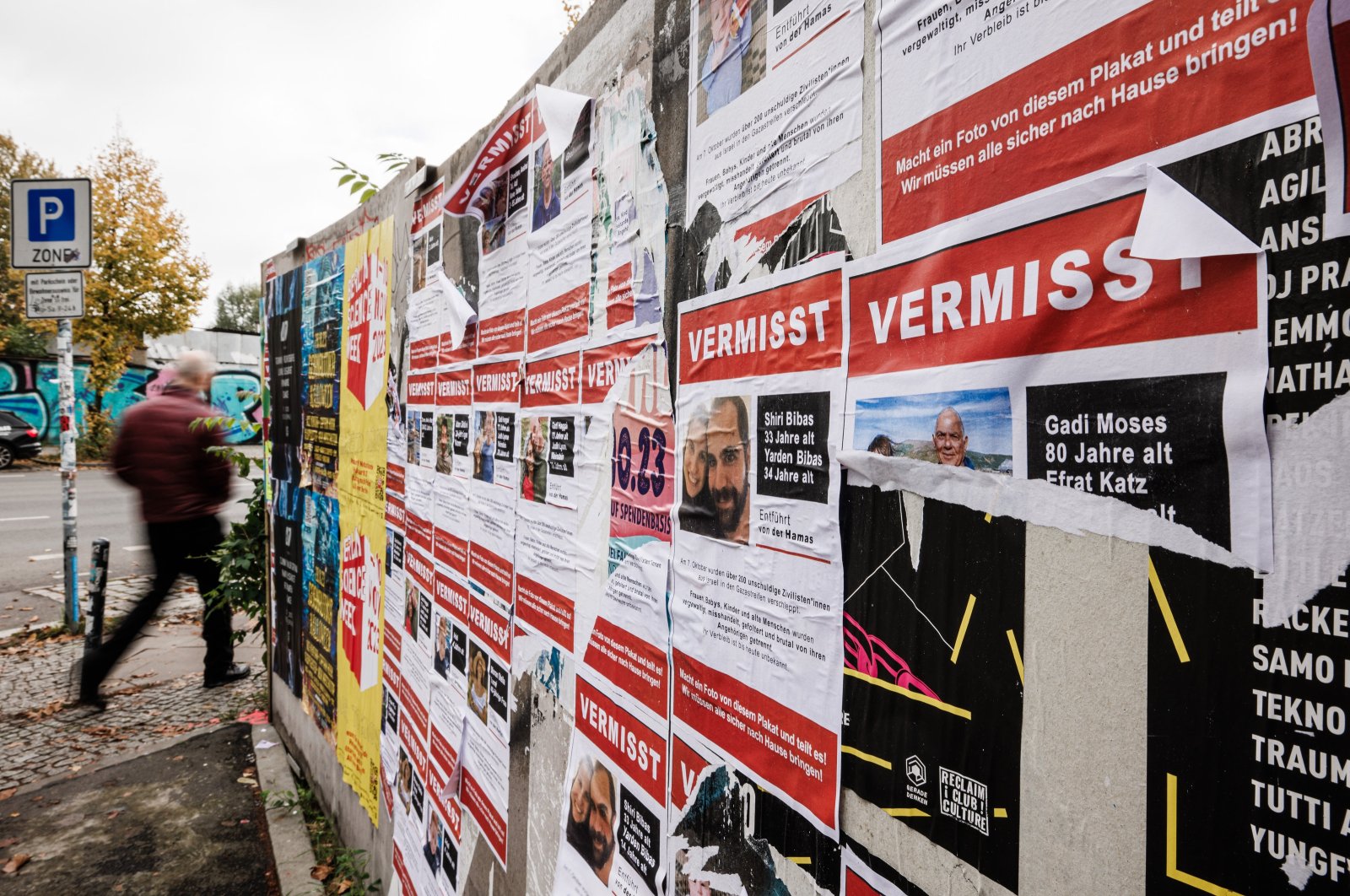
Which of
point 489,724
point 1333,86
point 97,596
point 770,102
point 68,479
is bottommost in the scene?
point 97,596

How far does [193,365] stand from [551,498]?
419 cm

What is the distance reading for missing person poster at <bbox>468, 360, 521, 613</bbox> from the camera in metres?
2.18

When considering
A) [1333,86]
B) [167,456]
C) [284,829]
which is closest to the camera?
[1333,86]

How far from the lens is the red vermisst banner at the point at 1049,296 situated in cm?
68

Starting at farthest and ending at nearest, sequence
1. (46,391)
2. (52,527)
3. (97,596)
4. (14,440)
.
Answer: (46,391), (14,440), (52,527), (97,596)

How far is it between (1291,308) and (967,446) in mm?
322

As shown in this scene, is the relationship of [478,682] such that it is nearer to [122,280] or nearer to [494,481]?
[494,481]

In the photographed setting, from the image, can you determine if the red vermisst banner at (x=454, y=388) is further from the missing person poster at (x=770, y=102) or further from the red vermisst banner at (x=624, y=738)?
the missing person poster at (x=770, y=102)

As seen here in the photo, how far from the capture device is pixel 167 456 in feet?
15.0

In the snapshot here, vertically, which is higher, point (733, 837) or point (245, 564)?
point (733, 837)

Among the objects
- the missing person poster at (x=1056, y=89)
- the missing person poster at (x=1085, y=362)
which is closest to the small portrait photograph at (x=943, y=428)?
the missing person poster at (x=1085, y=362)

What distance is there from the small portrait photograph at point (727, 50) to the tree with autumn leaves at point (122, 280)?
23.1 meters

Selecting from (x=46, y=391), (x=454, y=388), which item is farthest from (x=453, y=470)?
(x=46, y=391)

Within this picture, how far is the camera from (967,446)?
2.87ft
